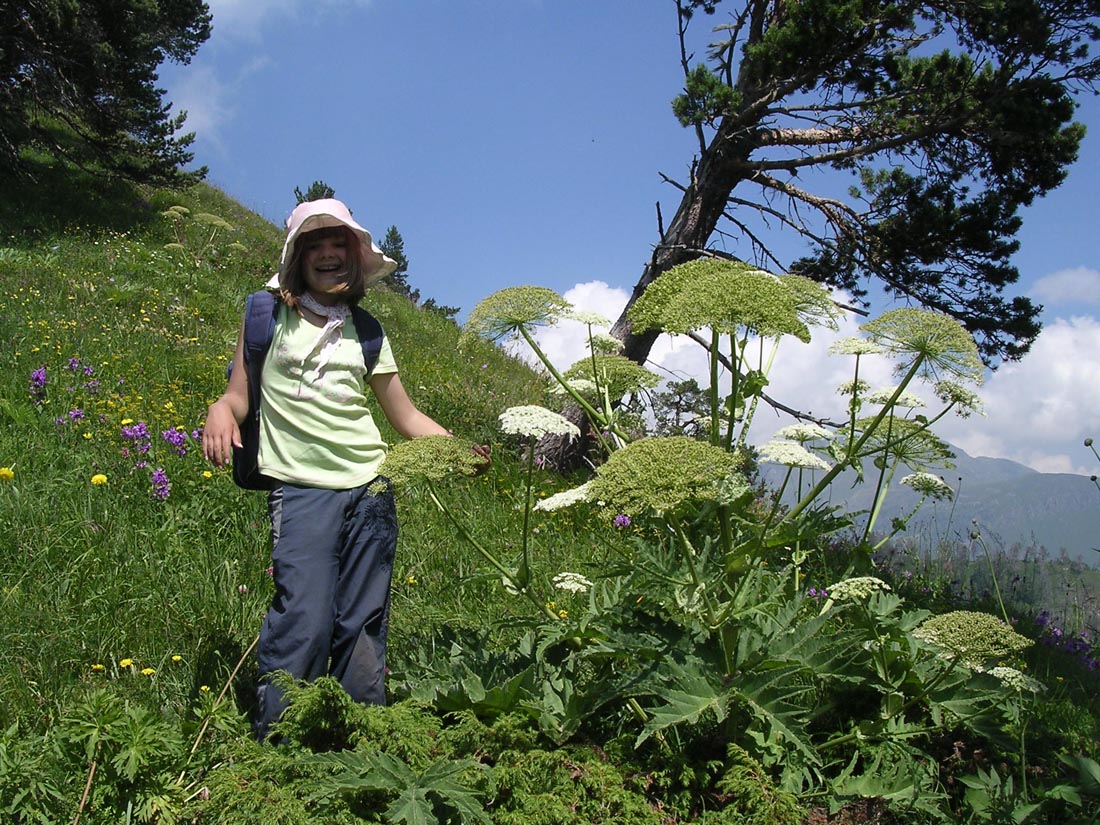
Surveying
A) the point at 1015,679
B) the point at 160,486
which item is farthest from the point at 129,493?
the point at 1015,679

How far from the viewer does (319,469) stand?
331 cm

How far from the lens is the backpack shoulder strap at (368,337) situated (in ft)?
11.7

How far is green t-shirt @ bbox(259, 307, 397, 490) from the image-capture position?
3314mm

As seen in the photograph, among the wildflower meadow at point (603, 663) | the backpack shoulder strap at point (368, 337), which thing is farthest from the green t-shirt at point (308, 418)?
the wildflower meadow at point (603, 663)

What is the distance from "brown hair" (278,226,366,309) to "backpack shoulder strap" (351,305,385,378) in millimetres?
88

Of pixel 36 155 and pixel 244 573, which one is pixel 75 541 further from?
pixel 36 155

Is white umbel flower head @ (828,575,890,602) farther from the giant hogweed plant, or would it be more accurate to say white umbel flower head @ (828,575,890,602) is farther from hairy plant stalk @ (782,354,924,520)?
hairy plant stalk @ (782,354,924,520)

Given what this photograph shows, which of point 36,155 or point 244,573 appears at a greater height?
point 36,155

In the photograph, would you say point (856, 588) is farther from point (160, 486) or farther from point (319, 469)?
point (160, 486)

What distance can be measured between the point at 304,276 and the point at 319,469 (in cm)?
90

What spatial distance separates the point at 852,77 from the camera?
24.0 ft

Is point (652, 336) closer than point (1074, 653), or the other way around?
point (1074, 653)

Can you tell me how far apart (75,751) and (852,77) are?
25.2 feet

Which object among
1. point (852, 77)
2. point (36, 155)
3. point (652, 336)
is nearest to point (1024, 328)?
point (852, 77)
